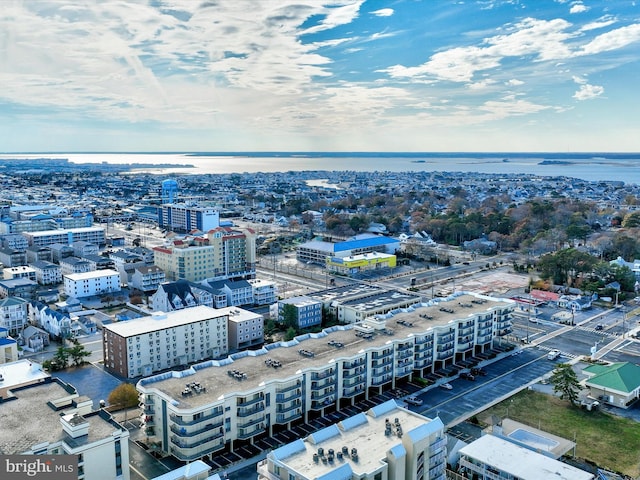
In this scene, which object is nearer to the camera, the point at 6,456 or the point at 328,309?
the point at 6,456

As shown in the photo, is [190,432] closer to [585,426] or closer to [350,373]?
[350,373]

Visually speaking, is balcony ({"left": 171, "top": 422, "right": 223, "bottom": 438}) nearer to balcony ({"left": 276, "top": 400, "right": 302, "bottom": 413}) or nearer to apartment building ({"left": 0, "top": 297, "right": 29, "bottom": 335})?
balcony ({"left": 276, "top": 400, "right": 302, "bottom": 413})

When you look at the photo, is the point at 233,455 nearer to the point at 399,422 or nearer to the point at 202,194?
the point at 399,422

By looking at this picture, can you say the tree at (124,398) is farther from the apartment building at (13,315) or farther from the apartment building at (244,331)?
the apartment building at (13,315)

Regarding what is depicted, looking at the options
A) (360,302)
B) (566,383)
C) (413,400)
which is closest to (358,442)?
(413,400)

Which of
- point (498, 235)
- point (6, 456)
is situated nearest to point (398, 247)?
point (498, 235)

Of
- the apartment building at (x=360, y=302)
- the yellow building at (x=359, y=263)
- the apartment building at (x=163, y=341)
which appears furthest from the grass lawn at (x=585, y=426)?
the yellow building at (x=359, y=263)

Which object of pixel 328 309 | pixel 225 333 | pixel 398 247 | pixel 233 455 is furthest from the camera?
pixel 398 247
